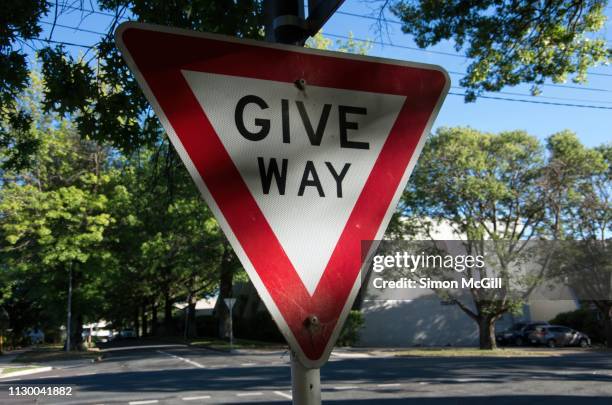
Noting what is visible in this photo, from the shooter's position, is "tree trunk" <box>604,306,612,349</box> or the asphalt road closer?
the asphalt road

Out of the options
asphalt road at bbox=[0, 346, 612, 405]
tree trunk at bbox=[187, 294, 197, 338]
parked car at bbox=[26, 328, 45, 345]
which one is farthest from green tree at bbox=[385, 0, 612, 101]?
parked car at bbox=[26, 328, 45, 345]

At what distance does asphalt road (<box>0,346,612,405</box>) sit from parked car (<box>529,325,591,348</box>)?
1505 centimetres

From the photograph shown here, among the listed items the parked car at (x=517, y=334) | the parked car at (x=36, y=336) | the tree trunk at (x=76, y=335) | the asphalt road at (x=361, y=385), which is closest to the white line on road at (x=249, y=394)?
the asphalt road at (x=361, y=385)

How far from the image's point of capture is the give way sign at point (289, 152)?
1.43m

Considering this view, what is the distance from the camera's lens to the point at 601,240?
26.9 m

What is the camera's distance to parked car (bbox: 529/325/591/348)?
1281 inches

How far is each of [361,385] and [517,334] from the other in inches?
986

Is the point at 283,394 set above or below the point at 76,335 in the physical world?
above

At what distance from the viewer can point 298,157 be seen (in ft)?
5.03

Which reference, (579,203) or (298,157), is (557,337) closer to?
(579,203)

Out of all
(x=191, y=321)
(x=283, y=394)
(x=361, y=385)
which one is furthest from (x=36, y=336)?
(x=283, y=394)

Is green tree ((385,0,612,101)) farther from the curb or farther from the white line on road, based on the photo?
the curb

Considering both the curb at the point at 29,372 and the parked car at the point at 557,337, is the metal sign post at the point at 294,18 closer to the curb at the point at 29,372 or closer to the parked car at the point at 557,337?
the curb at the point at 29,372

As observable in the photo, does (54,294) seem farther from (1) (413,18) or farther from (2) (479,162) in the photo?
(1) (413,18)
